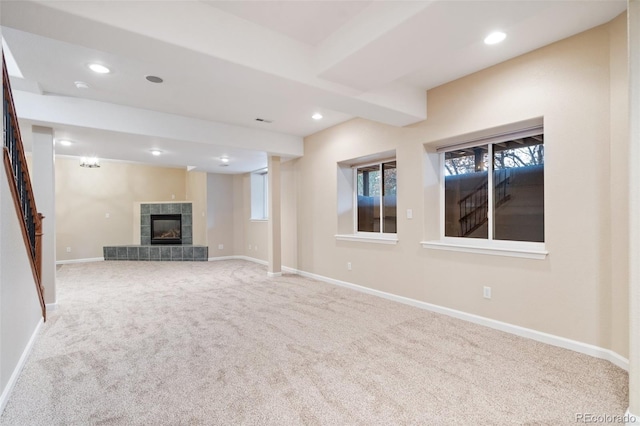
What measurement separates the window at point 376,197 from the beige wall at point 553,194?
611 mm

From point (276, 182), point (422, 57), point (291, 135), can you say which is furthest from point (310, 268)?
point (422, 57)

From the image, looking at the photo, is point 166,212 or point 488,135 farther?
point 166,212

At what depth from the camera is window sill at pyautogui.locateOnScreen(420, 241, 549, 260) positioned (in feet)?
9.28

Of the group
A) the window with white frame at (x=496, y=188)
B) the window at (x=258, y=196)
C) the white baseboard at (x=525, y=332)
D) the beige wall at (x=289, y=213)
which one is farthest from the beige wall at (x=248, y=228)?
the window with white frame at (x=496, y=188)

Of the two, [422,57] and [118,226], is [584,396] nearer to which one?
[422,57]

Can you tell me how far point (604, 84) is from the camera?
8.03ft

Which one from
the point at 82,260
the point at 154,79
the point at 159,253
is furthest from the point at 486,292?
the point at 82,260

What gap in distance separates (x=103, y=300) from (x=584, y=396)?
531 centimetres

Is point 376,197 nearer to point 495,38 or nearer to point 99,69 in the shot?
point 495,38

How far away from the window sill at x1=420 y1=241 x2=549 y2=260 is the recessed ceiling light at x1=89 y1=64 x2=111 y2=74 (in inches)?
150

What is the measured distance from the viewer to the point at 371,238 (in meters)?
4.52

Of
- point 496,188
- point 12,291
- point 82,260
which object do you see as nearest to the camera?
point 12,291

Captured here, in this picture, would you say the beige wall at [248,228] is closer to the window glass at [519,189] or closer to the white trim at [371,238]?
the white trim at [371,238]

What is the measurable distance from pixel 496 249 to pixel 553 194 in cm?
70
